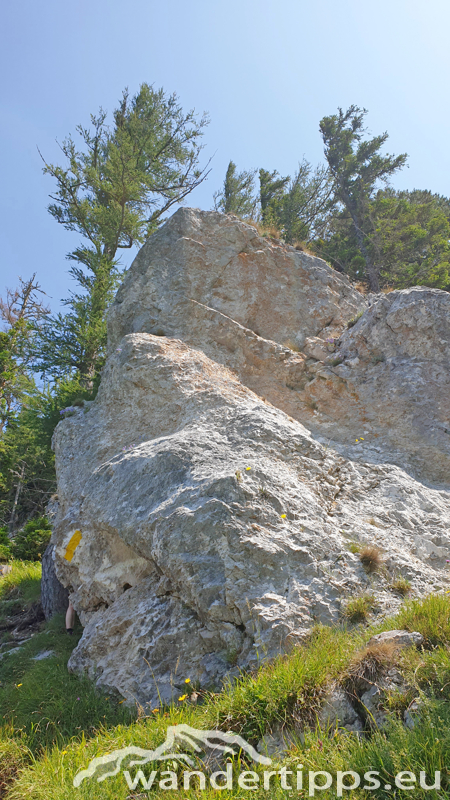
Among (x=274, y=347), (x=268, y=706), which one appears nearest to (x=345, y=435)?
(x=274, y=347)

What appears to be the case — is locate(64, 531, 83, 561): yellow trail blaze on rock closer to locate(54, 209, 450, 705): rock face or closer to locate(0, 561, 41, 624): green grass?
locate(54, 209, 450, 705): rock face

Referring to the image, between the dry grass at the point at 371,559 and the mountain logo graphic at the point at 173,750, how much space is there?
2783mm

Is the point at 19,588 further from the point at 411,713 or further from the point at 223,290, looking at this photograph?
the point at 411,713

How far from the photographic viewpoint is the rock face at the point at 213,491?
5.22m

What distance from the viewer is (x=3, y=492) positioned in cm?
→ 1775

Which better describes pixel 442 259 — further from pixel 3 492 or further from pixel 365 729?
pixel 3 492

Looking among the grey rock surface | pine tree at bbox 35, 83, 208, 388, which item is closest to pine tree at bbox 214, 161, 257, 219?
pine tree at bbox 35, 83, 208, 388

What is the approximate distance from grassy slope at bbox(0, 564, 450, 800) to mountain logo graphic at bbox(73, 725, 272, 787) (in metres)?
0.08

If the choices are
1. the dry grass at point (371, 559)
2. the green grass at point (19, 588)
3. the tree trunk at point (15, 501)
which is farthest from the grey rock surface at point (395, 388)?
the tree trunk at point (15, 501)

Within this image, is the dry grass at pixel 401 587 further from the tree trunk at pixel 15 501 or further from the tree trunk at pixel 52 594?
the tree trunk at pixel 15 501

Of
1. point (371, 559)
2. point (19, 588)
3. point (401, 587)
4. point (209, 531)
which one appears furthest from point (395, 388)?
point (19, 588)

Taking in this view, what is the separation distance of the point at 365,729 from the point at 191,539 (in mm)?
2727

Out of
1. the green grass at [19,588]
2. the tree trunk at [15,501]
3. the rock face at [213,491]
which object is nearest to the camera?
the rock face at [213,491]

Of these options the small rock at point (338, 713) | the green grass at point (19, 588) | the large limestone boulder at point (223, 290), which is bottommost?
the green grass at point (19, 588)
